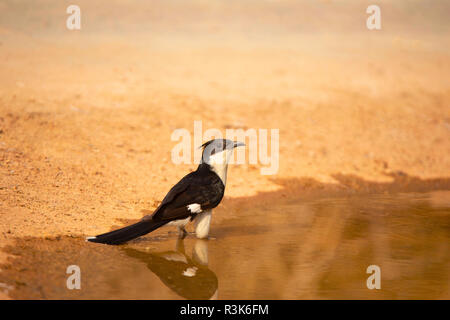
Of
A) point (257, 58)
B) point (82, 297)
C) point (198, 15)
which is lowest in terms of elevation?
point (82, 297)

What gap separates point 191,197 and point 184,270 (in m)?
0.93

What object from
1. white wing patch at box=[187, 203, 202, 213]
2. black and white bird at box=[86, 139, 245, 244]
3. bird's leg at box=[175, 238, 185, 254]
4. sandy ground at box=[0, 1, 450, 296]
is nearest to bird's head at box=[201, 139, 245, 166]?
black and white bird at box=[86, 139, 245, 244]

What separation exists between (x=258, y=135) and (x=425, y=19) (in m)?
11.5

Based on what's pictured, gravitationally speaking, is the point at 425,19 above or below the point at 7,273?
above

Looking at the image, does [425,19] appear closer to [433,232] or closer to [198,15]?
[198,15]

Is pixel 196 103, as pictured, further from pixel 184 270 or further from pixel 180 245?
pixel 184 270

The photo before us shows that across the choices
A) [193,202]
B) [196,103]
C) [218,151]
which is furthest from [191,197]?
[196,103]

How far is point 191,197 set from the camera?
6102 mm

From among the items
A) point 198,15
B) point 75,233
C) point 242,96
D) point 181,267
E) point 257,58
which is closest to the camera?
point 181,267

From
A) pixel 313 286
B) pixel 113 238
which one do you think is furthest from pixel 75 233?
pixel 313 286

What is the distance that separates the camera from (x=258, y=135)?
10.9 metres

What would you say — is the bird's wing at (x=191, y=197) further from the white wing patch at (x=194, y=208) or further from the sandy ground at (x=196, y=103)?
the sandy ground at (x=196, y=103)

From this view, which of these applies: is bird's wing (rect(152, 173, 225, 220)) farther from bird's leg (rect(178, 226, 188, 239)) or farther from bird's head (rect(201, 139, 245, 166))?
bird's leg (rect(178, 226, 188, 239))

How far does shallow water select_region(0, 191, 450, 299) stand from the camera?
487cm
